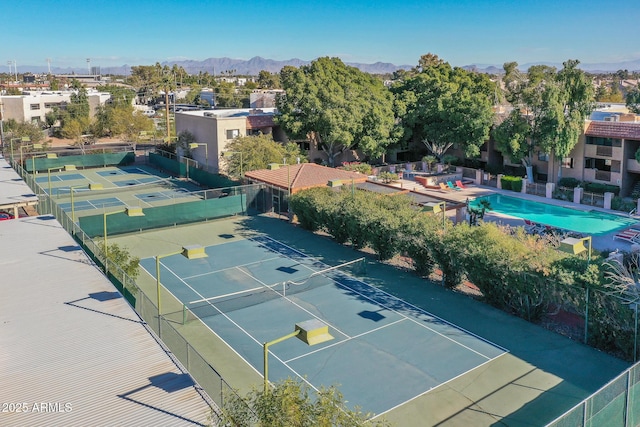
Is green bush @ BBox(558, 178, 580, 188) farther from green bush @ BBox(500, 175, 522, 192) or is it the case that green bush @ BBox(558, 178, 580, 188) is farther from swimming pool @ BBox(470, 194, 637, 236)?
swimming pool @ BBox(470, 194, 637, 236)

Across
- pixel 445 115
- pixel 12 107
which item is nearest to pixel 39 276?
pixel 445 115

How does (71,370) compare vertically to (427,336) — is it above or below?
above

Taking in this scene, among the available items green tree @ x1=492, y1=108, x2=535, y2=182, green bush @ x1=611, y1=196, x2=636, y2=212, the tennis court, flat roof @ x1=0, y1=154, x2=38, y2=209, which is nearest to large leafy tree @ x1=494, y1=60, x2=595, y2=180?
green tree @ x1=492, y1=108, x2=535, y2=182

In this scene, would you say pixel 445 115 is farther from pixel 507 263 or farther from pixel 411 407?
pixel 411 407

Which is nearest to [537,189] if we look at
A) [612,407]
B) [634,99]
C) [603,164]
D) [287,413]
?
[603,164]

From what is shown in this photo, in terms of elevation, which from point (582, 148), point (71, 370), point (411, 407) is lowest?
point (411, 407)

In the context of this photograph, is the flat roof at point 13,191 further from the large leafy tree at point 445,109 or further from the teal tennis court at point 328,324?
the large leafy tree at point 445,109

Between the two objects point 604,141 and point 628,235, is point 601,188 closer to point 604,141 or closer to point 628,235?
point 604,141
